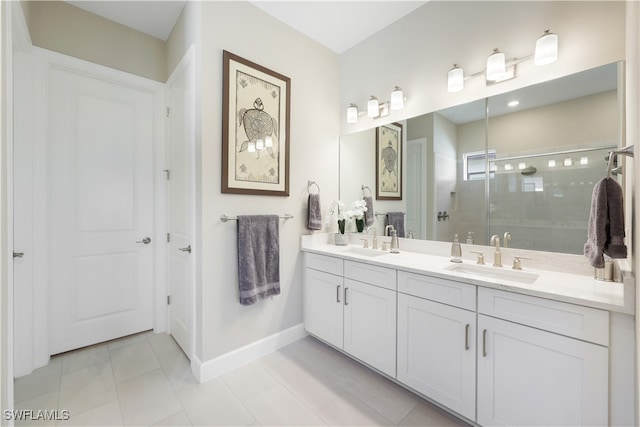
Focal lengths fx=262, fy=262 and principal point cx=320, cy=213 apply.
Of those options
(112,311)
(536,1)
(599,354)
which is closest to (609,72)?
(536,1)

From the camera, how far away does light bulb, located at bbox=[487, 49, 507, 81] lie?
1.67m

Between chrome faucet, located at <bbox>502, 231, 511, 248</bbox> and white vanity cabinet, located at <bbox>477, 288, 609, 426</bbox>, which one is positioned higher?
chrome faucet, located at <bbox>502, 231, 511, 248</bbox>

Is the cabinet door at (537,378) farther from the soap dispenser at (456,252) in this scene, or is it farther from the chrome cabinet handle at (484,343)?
the soap dispenser at (456,252)

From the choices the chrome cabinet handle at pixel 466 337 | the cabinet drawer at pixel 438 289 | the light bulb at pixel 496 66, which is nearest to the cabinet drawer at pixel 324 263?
the cabinet drawer at pixel 438 289

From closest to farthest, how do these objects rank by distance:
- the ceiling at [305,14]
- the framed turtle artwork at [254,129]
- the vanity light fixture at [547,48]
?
the vanity light fixture at [547,48]
the framed turtle artwork at [254,129]
the ceiling at [305,14]

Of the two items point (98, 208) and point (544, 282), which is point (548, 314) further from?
point (98, 208)

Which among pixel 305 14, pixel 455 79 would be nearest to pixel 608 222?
pixel 455 79

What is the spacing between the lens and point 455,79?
188 centimetres

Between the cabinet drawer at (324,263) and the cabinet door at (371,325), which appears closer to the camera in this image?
the cabinet door at (371,325)

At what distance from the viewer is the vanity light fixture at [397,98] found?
223cm

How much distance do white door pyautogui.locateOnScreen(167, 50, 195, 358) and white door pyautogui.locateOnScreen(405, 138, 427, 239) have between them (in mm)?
1755

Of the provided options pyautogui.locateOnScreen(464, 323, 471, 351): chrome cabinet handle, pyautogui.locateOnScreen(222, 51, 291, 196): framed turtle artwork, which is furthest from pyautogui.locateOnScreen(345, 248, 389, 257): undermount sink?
pyautogui.locateOnScreen(464, 323, 471, 351): chrome cabinet handle

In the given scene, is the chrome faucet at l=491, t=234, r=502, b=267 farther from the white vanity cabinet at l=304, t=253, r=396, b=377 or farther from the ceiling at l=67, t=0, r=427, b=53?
the ceiling at l=67, t=0, r=427, b=53

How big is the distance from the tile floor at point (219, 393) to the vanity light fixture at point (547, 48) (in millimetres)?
2155
